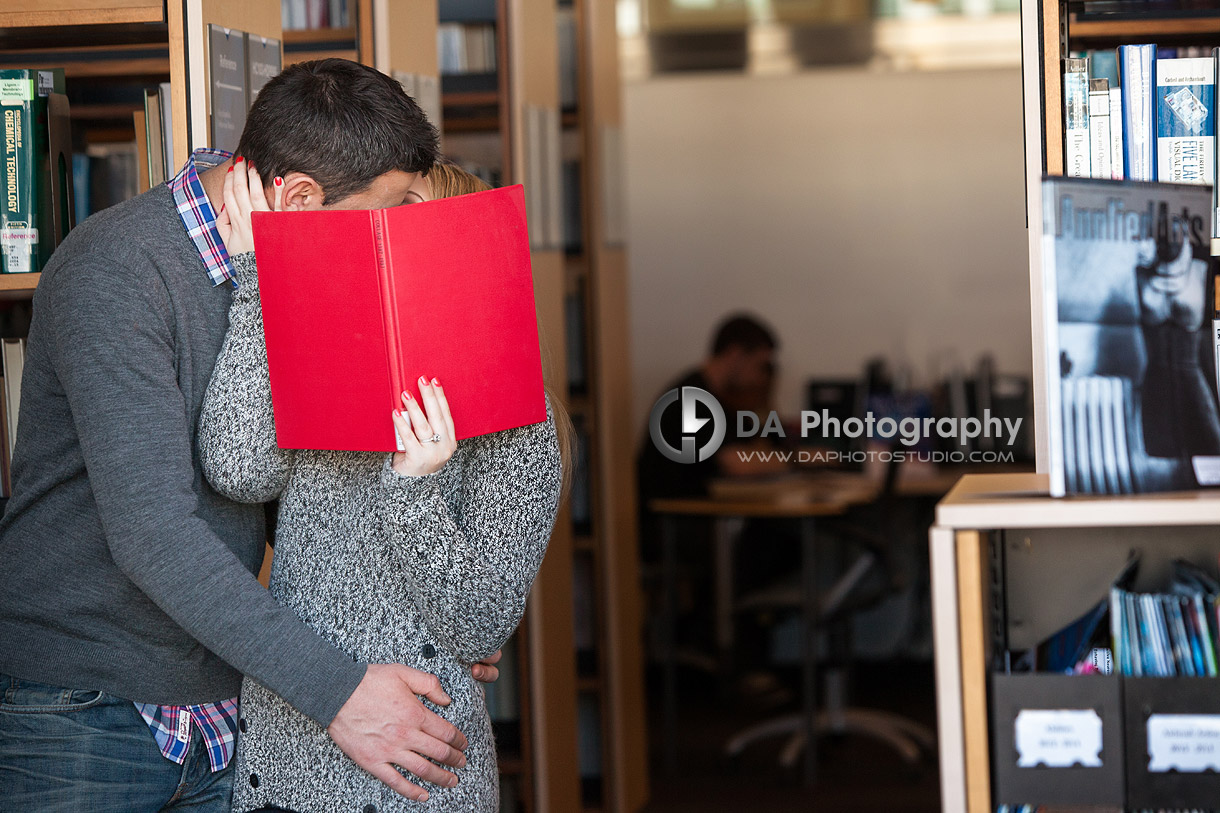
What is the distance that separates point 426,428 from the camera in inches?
46.3

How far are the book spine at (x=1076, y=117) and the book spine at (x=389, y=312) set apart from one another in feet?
3.09

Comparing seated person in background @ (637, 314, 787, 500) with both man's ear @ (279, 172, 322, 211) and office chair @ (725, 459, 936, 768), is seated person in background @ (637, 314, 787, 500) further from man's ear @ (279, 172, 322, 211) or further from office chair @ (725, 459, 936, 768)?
man's ear @ (279, 172, 322, 211)

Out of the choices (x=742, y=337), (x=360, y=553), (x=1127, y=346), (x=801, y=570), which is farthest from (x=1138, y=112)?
(x=742, y=337)

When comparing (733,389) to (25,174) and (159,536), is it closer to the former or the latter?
(25,174)

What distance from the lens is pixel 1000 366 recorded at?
232 inches

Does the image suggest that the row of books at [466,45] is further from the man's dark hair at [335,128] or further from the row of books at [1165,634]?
the row of books at [1165,634]

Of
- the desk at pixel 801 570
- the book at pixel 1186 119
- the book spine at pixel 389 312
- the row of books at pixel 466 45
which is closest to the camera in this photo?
the book spine at pixel 389 312

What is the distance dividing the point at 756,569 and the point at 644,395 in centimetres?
193

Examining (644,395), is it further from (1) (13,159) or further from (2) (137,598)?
(2) (137,598)

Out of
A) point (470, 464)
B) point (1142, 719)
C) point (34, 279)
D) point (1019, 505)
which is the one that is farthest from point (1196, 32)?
point (34, 279)

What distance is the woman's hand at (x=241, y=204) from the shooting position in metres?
1.29

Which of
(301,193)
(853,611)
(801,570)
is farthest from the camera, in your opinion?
(801,570)

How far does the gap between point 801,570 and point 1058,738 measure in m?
3.04

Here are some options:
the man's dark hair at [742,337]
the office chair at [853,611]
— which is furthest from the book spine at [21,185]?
the man's dark hair at [742,337]
